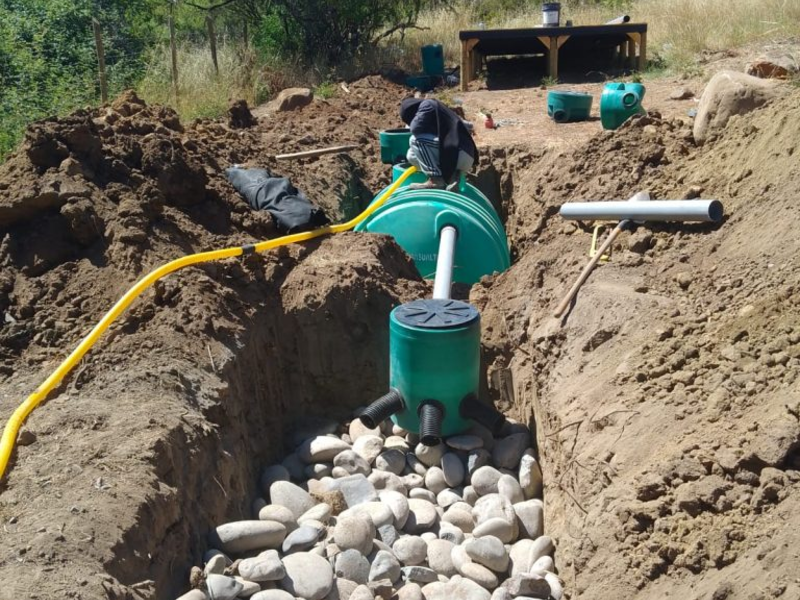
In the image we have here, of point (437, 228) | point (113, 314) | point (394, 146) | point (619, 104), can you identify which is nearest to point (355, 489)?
point (113, 314)

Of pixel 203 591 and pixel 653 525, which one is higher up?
pixel 653 525

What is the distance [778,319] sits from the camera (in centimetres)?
409

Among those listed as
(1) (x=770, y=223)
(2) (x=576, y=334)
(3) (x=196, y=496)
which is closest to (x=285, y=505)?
(3) (x=196, y=496)

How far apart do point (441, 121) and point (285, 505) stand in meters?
4.00

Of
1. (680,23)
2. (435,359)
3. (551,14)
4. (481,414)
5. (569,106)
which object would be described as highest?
(551,14)

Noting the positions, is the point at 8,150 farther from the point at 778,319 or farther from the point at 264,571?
the point at 778,319

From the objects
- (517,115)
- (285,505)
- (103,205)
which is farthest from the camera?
(517,115)

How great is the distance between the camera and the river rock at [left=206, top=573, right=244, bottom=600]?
3.85 metres

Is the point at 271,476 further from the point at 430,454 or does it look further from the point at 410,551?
the point at 410,551

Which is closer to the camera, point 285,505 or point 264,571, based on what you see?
point 264,571

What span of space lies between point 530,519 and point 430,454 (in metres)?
Result: 0.82

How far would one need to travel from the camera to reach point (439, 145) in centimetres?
757

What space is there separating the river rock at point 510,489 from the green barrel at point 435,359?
1.64 feet

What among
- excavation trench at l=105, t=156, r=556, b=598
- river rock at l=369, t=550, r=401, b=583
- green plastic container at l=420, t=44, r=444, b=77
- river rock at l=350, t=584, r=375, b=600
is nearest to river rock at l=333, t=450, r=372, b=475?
excavation trench at l=105, t=156, r=556, b=598
